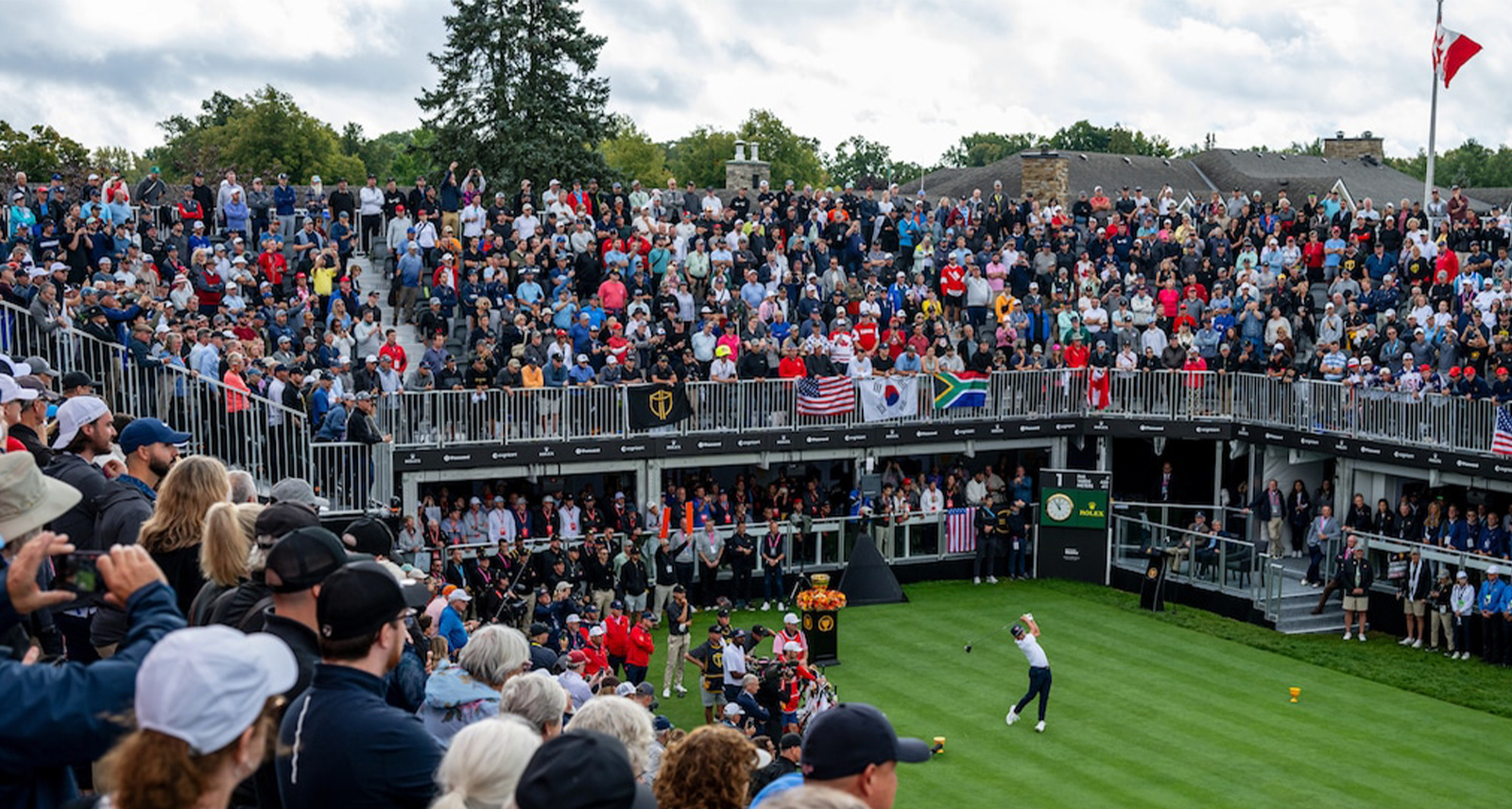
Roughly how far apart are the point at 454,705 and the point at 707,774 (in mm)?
1983

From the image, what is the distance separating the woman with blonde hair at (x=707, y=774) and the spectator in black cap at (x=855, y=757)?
0.39m

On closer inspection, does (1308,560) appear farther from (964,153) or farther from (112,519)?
(964,153)

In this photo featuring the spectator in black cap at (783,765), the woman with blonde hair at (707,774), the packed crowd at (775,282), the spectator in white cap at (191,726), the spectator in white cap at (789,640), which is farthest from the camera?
the packed crowd at (775,282)

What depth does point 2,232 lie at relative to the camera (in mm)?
26938

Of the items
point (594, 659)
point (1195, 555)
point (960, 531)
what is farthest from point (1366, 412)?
point (594, 659)

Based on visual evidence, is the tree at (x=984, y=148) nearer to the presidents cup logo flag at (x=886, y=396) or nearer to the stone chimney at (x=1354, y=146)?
the stone chimney at (x=1354, y=146)

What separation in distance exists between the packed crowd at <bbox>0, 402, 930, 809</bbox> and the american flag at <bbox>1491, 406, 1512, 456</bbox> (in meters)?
22.7

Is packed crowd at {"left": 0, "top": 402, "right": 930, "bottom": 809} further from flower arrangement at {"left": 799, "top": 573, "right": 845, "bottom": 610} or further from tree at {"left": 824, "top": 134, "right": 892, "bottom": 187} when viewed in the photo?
tree at {"left": 824, "top": 134, "right": 892, "bottom": 187}

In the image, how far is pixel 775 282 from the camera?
3284cm

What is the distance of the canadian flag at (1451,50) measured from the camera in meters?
37.5

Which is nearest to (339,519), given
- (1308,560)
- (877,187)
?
(1308,560)

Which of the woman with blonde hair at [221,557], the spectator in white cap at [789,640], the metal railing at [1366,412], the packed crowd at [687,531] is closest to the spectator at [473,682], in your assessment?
the woman with blonde hair at [221,557]

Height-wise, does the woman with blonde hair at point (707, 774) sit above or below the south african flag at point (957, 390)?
below

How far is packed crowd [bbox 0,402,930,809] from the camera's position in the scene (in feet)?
12.8
